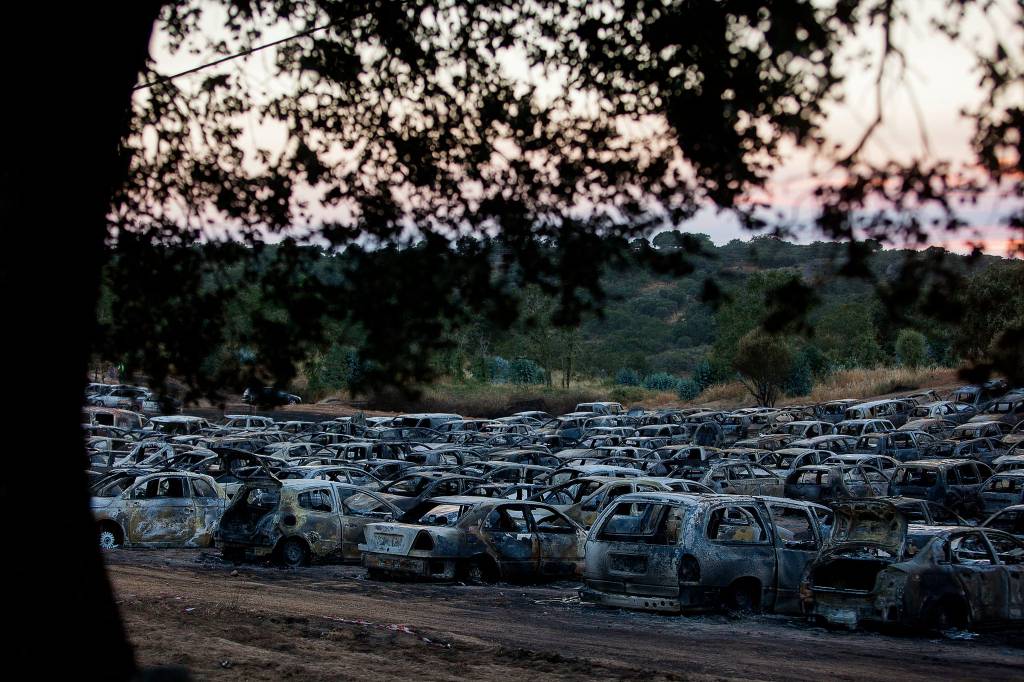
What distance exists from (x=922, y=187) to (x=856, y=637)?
7.21 metres

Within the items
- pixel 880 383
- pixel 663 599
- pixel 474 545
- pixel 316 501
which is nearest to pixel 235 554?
pixel 316 501

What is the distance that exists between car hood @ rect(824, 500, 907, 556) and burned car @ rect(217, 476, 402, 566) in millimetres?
8013

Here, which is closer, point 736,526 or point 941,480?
point 736,526

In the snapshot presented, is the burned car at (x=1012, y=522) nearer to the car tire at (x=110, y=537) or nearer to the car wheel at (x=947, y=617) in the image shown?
the car wheel at (x=947, y=617)

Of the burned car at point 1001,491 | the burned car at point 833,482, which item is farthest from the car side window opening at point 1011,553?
the burned car at point 833,482

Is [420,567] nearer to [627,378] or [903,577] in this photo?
[903,577]

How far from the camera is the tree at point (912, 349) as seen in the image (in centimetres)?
7944

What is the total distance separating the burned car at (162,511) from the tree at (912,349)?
65475 millimetres

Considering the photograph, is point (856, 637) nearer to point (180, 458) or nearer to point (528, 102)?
point (528, 102)

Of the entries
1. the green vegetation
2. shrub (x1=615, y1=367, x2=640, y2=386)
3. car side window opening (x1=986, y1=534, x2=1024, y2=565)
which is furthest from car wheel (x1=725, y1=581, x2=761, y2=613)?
shrub (x1=615, y1=367, x2=640, y2=386)

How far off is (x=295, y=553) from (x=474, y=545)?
374cm

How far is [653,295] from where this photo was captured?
136375mm

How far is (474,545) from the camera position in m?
16.7

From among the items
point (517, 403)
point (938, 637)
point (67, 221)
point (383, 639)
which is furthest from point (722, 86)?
point (517, 403)
